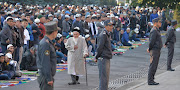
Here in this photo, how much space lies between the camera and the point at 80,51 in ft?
43.1

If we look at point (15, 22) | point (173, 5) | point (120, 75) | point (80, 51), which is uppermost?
point (173, 5)

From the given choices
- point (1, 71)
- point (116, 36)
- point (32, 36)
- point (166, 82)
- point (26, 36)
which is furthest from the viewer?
point (116, 36)

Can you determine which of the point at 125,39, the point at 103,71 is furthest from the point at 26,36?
the point at 125,39

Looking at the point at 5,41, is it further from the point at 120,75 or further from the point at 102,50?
the point at 102,50

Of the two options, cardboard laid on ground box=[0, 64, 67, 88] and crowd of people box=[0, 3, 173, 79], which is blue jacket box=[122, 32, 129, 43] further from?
cardboard laid on ground box=[0, 64, 67, 88]

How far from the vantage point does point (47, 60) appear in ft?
25.1

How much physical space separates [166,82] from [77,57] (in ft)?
9.22

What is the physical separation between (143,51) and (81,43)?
355 inches

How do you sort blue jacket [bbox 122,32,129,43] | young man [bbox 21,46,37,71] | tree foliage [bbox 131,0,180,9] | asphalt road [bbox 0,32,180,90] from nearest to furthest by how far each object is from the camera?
asphalt road [bbox 0,32,180,90], young man [bbox 21,46,37,71], blue jacket [bbox 122,32,129,43], tree foliage [bbox 131,0,180,9]

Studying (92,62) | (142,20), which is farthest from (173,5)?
(92,62)

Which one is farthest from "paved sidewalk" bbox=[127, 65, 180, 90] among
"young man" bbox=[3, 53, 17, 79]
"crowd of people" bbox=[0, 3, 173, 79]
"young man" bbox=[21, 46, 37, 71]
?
"young man" bbox=[21, 46, 37, 71]

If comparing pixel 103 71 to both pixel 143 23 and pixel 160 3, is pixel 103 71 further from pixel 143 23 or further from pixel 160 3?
pixel 160 3

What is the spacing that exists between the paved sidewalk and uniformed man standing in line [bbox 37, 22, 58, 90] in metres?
4.66

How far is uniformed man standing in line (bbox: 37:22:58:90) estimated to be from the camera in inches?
301
